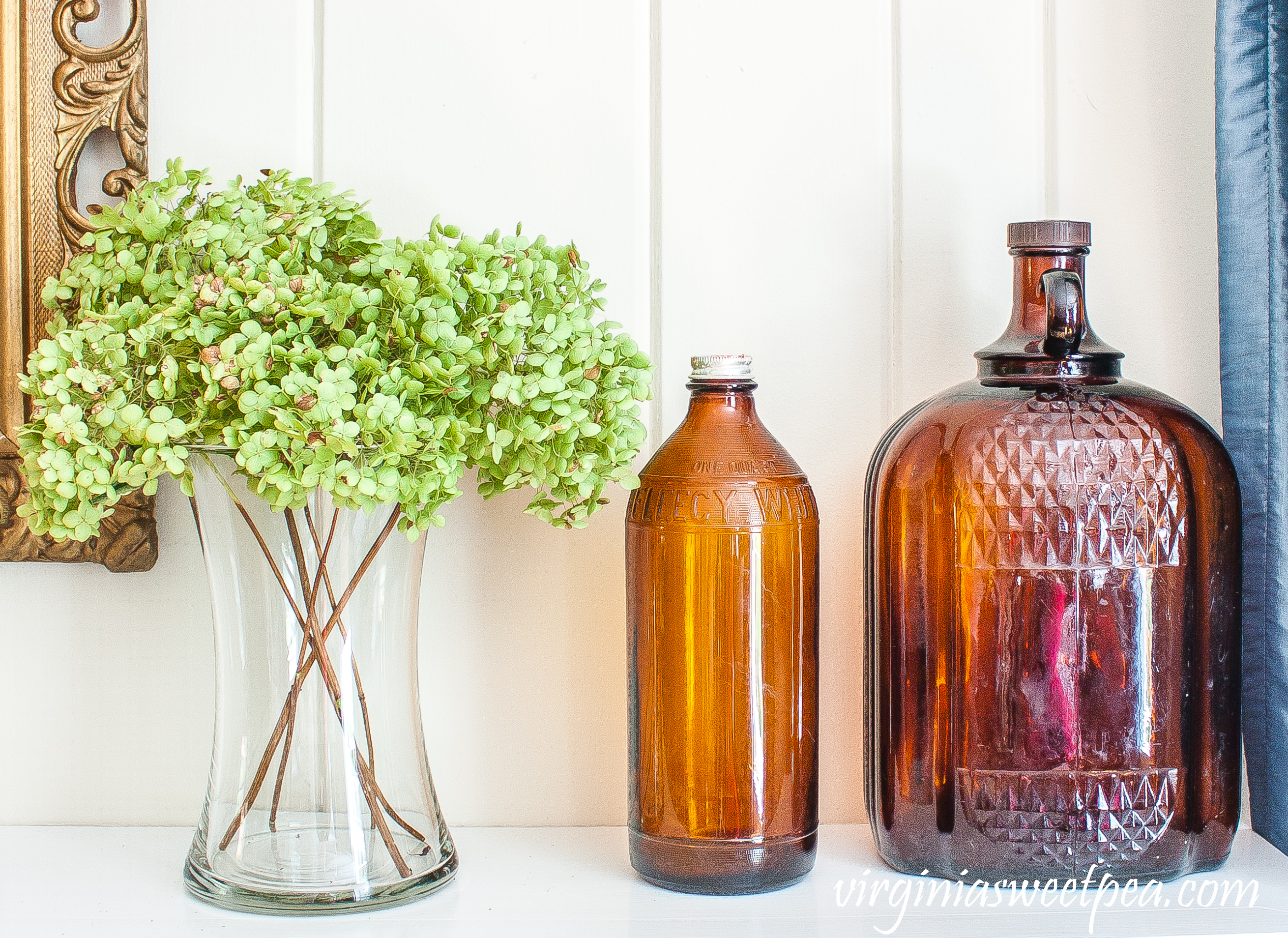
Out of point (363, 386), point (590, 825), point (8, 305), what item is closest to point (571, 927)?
point (590, 825)

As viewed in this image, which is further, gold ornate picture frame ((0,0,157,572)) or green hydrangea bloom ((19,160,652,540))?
gold ornate picture frame ((0,0,157,572))

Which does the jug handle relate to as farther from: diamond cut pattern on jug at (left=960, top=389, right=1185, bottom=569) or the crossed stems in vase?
the crossed stems in vase

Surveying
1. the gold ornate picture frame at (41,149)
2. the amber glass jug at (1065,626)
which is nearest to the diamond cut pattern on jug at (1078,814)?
the amber glass jug at (1065,626)

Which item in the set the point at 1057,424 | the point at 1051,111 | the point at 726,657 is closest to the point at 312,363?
the point at 726,657

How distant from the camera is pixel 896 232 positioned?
2.70 feet

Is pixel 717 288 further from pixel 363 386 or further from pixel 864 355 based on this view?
pixel 363 386

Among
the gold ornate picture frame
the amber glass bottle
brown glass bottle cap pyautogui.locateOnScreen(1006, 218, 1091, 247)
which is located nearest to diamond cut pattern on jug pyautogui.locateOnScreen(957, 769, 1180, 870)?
the amber glass bottle

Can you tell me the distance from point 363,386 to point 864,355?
1.36 ft

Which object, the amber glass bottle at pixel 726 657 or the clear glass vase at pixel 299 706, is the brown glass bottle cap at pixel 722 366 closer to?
the amber glass bottle at pixel 726 657

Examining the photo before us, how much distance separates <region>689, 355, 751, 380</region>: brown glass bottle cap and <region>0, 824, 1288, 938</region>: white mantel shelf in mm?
337

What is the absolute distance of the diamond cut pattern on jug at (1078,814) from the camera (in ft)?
2.20

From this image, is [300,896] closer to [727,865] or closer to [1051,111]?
[727,865]

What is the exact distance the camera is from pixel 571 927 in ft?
2.06

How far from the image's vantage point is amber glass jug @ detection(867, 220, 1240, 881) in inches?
26.5
